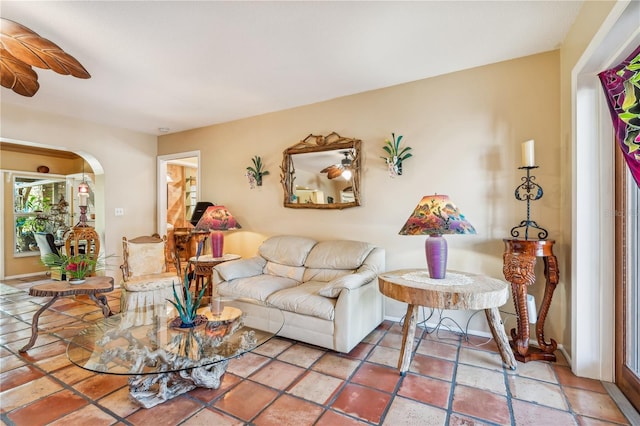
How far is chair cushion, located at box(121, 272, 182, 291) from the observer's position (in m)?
3.09

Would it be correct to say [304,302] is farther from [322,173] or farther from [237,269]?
[322,173]

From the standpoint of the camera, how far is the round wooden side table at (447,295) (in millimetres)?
1859

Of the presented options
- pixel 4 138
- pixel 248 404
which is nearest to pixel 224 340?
pixel 248 404

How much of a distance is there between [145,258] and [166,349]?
7.62 feet

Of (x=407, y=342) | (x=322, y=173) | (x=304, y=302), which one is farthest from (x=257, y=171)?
(x=407, y=342)

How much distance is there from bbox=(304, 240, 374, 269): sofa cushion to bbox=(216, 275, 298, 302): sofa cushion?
1.06 ft

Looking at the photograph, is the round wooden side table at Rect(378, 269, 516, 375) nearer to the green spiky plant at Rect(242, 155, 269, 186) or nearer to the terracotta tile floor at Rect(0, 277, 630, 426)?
the terracotta tile floor at Rect(0, 277, 630, 426)

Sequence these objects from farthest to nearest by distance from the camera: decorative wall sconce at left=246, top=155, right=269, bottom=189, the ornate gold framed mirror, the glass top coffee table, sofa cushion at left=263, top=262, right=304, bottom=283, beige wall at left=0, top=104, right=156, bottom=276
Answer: decorative wall sconce at left=246, top=155, right=269, bottom=189
beige wall at left=0, top=104, right=156, bottom=276
the ornate gold framed mirror
sofa cushion at left=263, top=262, right=304, bottom=283
the glass top coffee table

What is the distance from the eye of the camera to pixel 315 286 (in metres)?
2.79

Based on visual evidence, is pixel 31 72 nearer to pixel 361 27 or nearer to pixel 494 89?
pixel 361 27

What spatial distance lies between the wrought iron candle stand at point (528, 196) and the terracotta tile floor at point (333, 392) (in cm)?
98

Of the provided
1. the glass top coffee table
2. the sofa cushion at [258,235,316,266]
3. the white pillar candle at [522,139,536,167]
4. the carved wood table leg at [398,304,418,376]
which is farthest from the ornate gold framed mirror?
the glass top coffee table

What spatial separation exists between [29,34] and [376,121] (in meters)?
2.79

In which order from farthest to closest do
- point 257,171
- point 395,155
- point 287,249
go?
point 257,171, point 287,249, point 395,155
